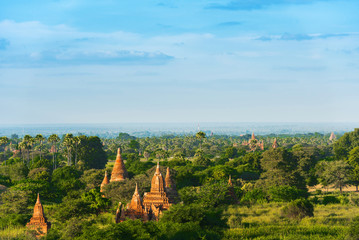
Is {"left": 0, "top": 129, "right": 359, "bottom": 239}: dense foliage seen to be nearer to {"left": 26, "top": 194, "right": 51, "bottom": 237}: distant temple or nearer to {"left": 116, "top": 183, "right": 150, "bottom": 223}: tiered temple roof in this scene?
{"left": 26, "top": 194, "right": 51, "bottom": 237}: distant temple

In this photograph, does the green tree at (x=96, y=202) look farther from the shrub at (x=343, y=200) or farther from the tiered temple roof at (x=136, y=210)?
the shrub at (x=343, y=200)

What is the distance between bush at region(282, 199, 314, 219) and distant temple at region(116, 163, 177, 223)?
1264 centimetres

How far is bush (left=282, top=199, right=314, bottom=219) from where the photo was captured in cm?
4225

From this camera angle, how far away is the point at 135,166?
84.1 metres

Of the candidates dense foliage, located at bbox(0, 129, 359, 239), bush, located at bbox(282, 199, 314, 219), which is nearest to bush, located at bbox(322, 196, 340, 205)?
dense foliage, located at bbox(0, 129, 359, 239)

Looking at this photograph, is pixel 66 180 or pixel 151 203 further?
pixel 66 180

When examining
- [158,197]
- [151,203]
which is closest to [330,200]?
[158,197]

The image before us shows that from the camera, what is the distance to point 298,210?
1667 inches

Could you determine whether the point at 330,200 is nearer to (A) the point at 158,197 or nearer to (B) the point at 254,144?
(A) the point at 158,197

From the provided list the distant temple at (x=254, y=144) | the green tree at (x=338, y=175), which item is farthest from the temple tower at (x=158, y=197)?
the distant temple at (x=254, y=144)

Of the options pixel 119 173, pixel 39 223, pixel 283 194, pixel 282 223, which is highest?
pixel 119 173

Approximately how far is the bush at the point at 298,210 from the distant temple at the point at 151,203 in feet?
41.5

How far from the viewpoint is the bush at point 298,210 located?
42250mm

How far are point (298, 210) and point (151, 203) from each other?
15694mm
